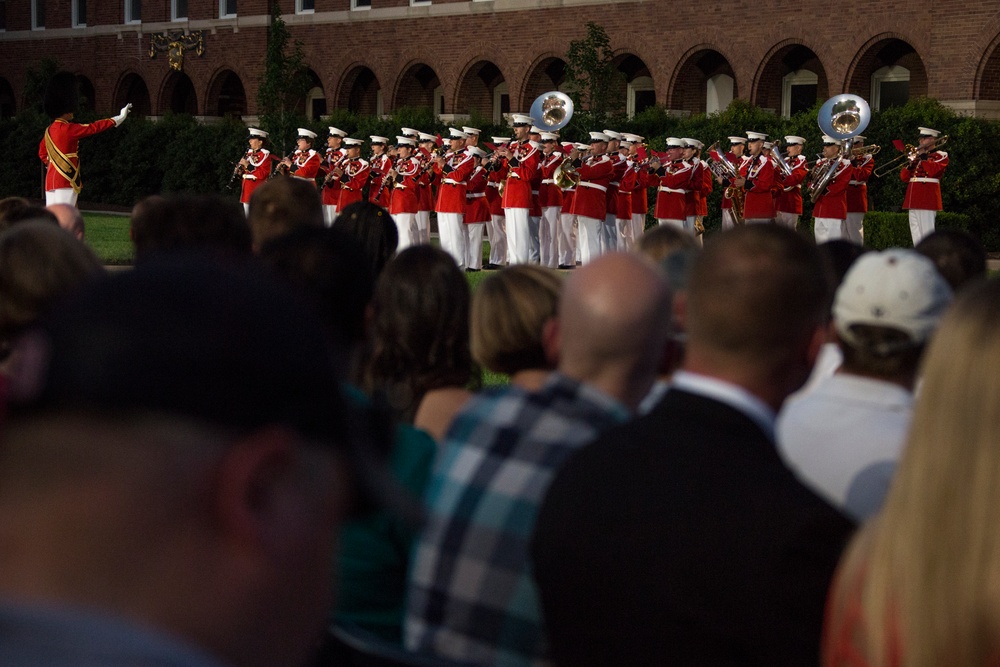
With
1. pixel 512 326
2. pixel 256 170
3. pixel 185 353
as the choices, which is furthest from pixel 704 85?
pixel 185 353

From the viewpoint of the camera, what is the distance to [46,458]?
105cm

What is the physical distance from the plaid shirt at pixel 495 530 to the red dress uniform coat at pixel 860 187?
63.7ft

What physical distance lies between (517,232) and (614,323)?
A: 1979cm

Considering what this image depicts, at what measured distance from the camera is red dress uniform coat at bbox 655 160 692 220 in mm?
23109

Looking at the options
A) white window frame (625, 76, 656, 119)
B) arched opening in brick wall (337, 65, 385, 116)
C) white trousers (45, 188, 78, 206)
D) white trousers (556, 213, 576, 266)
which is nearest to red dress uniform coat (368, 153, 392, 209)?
white trousers (556, 213, 576, 266)

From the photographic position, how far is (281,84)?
121 ft

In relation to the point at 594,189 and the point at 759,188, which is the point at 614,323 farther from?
the point at 594,189

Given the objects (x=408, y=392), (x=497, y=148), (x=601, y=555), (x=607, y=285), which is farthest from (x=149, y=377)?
(x=497, y=148)

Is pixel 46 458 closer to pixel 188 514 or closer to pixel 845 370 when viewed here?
pixel 188 514

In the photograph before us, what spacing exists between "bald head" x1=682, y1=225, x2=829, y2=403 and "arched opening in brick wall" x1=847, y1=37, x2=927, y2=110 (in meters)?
26.3

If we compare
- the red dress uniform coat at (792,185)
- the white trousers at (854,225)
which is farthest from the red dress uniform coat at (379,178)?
the white trousers at (854,225)

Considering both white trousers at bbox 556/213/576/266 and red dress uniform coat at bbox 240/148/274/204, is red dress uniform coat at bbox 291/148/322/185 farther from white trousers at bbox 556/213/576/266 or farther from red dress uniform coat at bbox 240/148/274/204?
white trousers at bbox 556/213/576/266

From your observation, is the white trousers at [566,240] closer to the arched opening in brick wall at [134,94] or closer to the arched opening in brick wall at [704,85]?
the arched opening in brick wall at [704,85]

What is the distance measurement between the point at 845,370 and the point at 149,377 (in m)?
2.40
